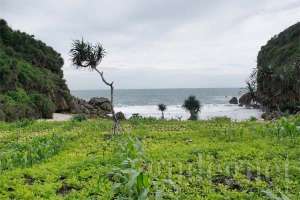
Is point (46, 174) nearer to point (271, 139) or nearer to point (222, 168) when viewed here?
point (222, 168)

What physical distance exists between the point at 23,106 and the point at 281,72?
20.7 metres

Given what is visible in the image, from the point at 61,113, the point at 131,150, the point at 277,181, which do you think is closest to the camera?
the point at 131,150

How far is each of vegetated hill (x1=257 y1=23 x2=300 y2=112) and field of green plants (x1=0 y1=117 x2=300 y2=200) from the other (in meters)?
7.83

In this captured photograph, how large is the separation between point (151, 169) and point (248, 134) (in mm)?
5985

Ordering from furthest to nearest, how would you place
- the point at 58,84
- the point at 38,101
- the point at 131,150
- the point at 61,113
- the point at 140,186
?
1. the point at 58,84
2. the point at 61,113
3. the point at 38,101
4. the point at 131,150
5. the point at 140,186

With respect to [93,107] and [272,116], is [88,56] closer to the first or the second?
[272,116]

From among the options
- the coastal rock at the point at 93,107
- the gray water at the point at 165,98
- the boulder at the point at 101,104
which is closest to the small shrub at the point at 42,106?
the coastal rock at the point at 93,107

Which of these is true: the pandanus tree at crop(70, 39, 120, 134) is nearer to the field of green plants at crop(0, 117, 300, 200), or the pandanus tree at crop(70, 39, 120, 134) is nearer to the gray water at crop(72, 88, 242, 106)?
the field of green plants at crop(0, 117, 300, 200)

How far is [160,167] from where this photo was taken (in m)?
9.59

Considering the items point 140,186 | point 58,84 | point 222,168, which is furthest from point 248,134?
point 58,84

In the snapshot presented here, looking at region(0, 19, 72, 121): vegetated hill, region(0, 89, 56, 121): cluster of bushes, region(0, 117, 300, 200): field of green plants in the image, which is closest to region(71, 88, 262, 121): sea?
region(0, 117, 300, 200): field of green plants

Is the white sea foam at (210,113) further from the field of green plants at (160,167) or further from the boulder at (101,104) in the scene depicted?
the field of green plants at (160,167)

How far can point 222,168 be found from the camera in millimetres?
9461

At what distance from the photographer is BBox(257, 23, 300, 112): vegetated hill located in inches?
1147
